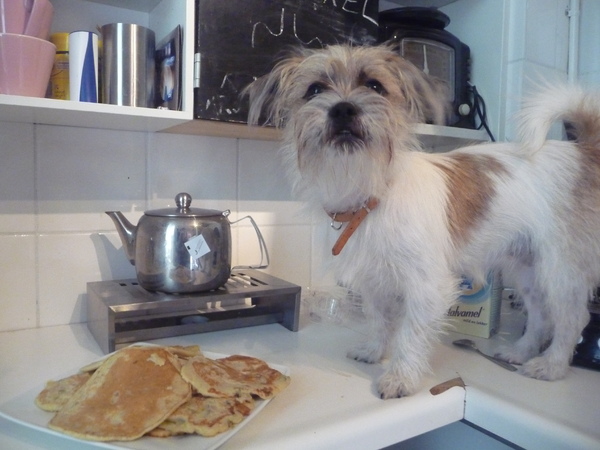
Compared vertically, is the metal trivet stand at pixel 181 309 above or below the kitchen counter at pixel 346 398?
above

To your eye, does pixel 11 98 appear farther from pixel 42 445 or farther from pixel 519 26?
pixel 519 26

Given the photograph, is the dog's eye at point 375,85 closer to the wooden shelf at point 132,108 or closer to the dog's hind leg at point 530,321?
the wooden shelf at point 132,108

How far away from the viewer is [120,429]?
25.3 inches

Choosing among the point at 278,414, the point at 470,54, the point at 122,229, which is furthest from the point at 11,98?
the point at 470,54

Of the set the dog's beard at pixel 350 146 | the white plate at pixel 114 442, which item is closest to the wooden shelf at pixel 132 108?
the dog's beard at pixel 350 146

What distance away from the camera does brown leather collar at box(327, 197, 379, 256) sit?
954 millimetres

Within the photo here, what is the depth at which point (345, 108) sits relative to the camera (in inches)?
34.9

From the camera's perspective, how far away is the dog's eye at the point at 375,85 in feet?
3.26

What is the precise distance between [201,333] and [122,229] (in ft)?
1.11

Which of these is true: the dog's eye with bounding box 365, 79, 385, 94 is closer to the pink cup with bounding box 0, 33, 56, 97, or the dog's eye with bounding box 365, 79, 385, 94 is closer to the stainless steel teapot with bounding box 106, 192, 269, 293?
the stainless steel teapot with bounding box 106, 192, 269, 293

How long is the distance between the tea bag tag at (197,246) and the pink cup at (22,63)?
45cm

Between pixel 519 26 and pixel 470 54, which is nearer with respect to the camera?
pixel 519 26

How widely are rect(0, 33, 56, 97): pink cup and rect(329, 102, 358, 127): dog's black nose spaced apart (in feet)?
1.94

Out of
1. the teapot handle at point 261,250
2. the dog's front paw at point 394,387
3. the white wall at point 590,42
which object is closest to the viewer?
the dog's front paw at point 394,387
